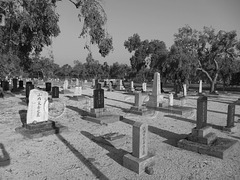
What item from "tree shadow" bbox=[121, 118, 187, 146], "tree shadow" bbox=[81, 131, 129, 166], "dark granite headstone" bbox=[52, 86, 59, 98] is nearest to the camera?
"tree shadow" bbox=[81, 131, 129, 166]

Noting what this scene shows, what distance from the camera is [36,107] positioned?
22.2 feet

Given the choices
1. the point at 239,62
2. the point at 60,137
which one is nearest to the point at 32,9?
the point at 60,137

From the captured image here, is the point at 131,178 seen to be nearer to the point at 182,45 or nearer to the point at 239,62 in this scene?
the point at 182,45

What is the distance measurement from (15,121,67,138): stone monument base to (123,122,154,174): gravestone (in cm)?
334

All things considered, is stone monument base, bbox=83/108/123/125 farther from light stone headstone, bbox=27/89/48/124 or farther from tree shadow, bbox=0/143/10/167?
tree shadow, bbox=0/143/10/167

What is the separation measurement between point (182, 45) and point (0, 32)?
18.7m

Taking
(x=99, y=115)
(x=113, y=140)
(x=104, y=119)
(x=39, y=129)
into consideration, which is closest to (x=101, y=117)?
(x=99, y=115)

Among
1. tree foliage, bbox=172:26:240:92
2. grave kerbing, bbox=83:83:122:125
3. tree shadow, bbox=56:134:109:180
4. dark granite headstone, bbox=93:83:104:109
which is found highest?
tree foliage, bbox=172:26:240:92

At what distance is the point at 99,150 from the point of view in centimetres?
520

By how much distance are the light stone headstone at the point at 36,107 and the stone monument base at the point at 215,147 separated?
4767 mm

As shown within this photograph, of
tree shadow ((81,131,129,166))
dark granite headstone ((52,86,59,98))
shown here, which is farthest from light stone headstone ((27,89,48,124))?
dark granite headstone ((52,86,59,98))

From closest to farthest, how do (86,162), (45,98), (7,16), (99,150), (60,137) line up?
(86,162), (99,150), (60,137), (45,98), (7,16)

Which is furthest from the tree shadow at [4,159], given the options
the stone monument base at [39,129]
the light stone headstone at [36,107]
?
the light stone headstone at [36,107]

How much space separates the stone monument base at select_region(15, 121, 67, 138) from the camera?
624 cm
